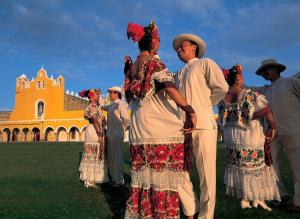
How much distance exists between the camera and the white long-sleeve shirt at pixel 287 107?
4.40 m

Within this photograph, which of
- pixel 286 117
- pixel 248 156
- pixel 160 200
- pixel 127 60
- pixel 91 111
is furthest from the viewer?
pixel 91 111

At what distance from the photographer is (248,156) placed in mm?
4141

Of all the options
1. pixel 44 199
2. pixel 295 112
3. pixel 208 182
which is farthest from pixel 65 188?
pixel 295 112

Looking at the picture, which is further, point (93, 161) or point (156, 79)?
point (93, 161)

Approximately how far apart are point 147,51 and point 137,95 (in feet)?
1.43

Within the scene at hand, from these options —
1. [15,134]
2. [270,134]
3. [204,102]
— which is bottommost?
[270,134]

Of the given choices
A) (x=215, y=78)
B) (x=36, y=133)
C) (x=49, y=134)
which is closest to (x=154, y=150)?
(x=215, y=78)

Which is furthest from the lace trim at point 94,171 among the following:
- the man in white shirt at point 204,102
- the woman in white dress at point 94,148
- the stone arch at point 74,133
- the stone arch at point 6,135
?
the stone arch at point 6,135

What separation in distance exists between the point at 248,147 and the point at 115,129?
115 inches

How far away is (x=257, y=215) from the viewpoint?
12.5 feet

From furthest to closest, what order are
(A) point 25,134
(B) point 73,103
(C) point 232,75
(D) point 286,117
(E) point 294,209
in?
1. (B) point 73,103
2. (A) point 25,134
3. (D) point 286,117
4. (C) point 232,75
5. (E) point 294,209

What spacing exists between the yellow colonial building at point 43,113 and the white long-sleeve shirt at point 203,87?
3973 cm

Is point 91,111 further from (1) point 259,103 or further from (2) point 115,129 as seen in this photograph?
(1) point 259,103

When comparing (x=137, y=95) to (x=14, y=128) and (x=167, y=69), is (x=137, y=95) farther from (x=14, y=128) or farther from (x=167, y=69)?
(x=14, y=128)
